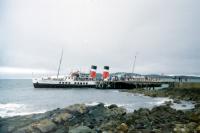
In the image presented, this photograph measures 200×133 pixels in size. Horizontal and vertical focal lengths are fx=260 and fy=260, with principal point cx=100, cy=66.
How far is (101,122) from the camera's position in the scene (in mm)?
21672

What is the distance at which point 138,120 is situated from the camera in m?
21.6

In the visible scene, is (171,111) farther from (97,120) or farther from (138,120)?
(97,120)

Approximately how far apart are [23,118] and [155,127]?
39.4 ft

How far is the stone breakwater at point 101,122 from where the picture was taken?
61.2 feet

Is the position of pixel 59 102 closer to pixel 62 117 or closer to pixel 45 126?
pixel 62 117

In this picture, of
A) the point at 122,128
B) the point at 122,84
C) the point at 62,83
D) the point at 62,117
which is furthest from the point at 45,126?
the point at 122,84

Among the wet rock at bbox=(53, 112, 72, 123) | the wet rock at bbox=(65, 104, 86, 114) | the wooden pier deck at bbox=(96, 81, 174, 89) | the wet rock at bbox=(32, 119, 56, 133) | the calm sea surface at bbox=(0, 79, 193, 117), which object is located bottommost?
the calm sea surface at bbox=(0, 79, 193, 117)

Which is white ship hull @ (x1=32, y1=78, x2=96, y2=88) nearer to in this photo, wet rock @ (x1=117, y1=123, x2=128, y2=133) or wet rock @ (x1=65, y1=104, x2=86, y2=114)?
wet rock @ (x1=65, y1=104, x2=86, y2=114)

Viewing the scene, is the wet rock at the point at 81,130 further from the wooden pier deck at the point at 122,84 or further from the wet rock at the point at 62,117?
the wooden pier deck at the point at 122,84

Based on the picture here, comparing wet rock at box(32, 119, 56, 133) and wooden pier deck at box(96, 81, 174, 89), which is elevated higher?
wooden pier deck at box(96, 81, 174, 89)

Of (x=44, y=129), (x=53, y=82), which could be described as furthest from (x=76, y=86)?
(x=44, y=129)

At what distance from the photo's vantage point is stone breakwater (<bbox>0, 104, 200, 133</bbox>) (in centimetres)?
1866

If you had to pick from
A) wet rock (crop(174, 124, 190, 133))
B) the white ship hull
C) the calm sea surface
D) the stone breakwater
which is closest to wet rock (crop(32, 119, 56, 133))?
the stone breakwater

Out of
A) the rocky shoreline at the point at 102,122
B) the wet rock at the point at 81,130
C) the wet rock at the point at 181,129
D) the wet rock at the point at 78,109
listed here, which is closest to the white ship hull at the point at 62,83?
the rocky shoreline at the point at 102,122
